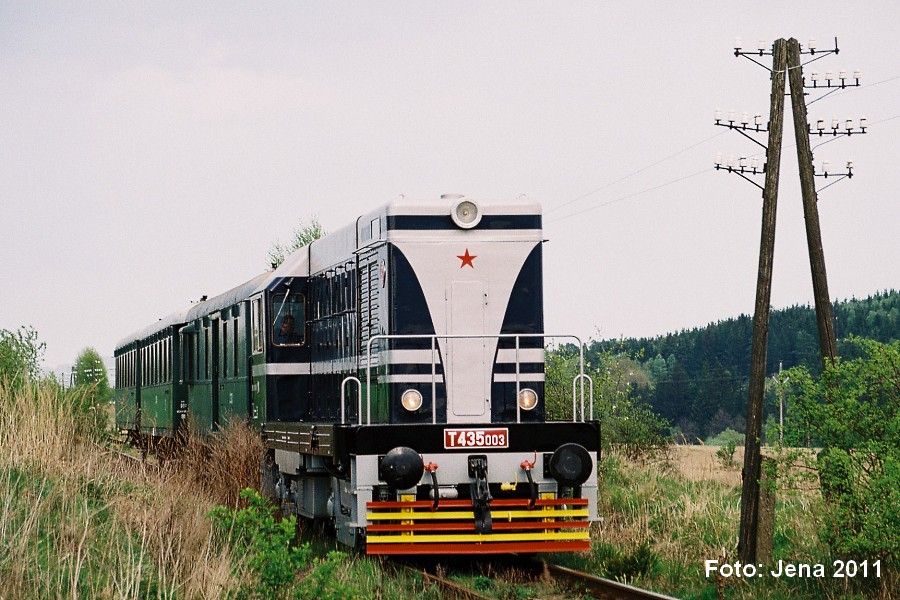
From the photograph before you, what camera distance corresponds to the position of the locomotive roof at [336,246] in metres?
13.5

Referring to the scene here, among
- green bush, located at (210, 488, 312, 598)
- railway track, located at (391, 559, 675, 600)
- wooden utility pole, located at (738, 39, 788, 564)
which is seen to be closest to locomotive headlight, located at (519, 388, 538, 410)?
railway track, located at (391, 559, 675, 600)

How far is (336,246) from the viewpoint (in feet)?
51.3

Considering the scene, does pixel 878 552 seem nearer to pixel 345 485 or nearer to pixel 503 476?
pixel 503 476

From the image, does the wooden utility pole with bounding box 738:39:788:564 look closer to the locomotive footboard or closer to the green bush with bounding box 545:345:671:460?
the locomotive footboard

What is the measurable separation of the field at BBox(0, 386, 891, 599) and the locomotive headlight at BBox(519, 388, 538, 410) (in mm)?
1733

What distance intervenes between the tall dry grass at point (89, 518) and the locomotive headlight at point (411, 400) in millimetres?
2383

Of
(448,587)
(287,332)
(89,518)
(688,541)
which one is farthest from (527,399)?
(89,518)

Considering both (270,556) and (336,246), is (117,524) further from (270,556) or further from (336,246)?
(336,246)

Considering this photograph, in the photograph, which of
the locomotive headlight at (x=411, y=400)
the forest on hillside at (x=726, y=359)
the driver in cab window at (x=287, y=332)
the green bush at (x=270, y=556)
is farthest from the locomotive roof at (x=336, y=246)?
the forest on hillside at (x=726, y=359)

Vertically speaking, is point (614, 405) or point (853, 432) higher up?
point (614, 405)

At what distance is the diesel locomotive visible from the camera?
1224 cm

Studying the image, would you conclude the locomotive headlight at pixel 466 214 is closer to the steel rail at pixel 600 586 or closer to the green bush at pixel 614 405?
the steel rail at pixel 600 586

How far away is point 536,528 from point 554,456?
0.74 metres

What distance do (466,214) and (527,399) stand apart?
2.11 m
